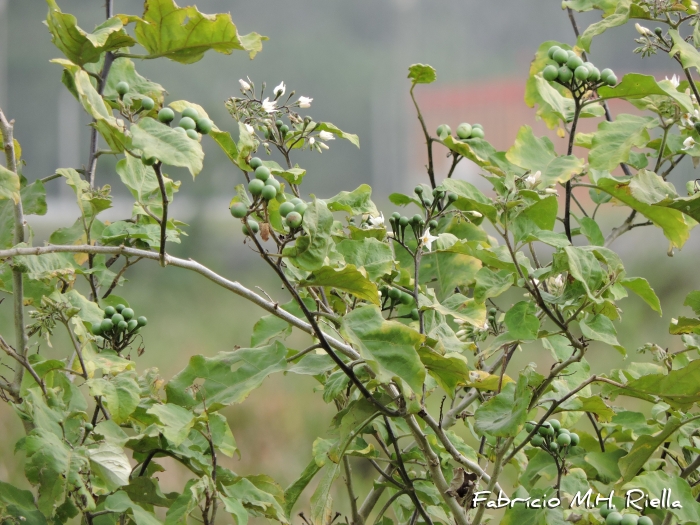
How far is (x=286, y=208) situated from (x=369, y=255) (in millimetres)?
169

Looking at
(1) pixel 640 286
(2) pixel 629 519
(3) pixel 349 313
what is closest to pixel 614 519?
(2) pixel 629 519

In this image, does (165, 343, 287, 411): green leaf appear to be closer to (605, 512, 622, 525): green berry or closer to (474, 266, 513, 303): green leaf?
(474, 266, 513, 303): green leaf

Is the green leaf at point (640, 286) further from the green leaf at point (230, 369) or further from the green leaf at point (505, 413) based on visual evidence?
the green leaf at point (230, 369)

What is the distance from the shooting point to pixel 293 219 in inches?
24.2

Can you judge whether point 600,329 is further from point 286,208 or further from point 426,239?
point 286,208

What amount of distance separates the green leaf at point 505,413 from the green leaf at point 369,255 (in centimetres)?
18

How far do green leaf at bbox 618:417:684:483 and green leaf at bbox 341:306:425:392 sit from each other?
0.32 m

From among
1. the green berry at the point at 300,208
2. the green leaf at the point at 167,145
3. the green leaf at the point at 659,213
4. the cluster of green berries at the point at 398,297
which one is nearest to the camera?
the green leaf at the point at 167,145

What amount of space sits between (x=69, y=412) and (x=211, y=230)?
7.13 m

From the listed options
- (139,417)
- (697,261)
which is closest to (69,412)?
(139,417)

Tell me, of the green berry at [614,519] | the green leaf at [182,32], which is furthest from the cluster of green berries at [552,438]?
the green leaf at [182,32]

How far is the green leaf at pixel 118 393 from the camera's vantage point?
29.9 inches

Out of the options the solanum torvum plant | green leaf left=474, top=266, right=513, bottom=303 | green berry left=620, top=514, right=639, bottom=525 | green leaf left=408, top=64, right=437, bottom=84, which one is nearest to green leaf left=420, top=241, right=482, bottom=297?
the solanum torvum plant

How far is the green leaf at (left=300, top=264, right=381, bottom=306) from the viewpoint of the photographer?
2.11 ft
